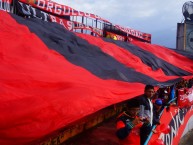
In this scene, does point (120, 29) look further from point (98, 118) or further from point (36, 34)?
point (36, 34)

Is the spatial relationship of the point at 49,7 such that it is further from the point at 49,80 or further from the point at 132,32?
the point at 132,32

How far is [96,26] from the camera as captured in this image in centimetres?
1630

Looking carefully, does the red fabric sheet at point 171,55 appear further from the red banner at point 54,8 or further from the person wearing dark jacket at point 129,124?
the person wearing dark jacket at point 129,124

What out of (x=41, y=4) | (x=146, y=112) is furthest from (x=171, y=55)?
(x=146, y=112)

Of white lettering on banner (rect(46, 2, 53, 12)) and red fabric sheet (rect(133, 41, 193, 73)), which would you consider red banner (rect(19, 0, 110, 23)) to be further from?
red fabric sheet (rect(133, 41, 193, 73))

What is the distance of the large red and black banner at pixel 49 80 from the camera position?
2.54 metres

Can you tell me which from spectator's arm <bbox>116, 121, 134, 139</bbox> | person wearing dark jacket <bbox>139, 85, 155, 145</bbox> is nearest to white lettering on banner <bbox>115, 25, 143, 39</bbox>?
person wearing dark jacket <bbox>139, 85, 155, 145</bbox>

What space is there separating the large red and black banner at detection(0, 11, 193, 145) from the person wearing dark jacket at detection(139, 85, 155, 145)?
0.96 ft

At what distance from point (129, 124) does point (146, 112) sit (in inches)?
52.0

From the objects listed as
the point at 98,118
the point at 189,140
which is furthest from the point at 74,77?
the point at 189,140

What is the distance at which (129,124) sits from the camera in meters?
4.12

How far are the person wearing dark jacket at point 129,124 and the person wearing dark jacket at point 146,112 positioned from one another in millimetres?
298

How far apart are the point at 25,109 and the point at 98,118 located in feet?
17.6

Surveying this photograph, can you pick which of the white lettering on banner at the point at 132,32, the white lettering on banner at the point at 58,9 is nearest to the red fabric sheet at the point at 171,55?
the white lettering on banner at the point at 58,9
